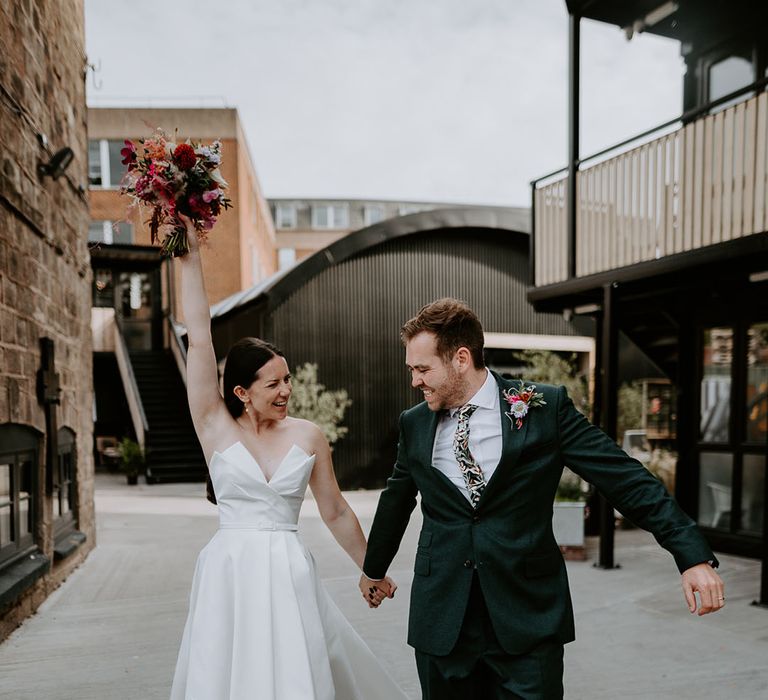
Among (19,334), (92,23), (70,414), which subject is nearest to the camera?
(19,334)

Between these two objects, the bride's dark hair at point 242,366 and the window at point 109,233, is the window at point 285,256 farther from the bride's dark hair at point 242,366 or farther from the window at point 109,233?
the bride's dark hair at point 242,366

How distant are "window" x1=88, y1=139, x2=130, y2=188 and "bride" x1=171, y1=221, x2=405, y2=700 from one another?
22.1 metres

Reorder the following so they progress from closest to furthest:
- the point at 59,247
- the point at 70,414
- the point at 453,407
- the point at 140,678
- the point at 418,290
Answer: the point at 453,407, the point at 140,678, the point at 59,247, the point at 70,414, the point at 418,290

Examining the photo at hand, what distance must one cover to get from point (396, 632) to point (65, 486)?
151 inches

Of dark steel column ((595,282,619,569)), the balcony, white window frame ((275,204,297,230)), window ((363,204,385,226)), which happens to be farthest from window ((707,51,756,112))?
window ((363,204,385,226))

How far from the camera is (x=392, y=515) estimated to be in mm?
2555

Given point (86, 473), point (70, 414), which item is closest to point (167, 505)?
point (86, 473)

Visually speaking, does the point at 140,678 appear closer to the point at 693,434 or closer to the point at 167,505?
the point at 693,434

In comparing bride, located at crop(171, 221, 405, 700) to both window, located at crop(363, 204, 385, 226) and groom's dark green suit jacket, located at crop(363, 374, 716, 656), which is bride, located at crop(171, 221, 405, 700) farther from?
window, located at crop(363, 204, 385, 226)

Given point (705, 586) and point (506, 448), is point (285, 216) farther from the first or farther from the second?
point (705, 586)

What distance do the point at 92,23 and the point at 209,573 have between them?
7.79m

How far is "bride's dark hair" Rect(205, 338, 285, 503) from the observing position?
270 centimetres

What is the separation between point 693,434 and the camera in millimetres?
7871

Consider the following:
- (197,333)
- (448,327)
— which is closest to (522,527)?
(448,327)
